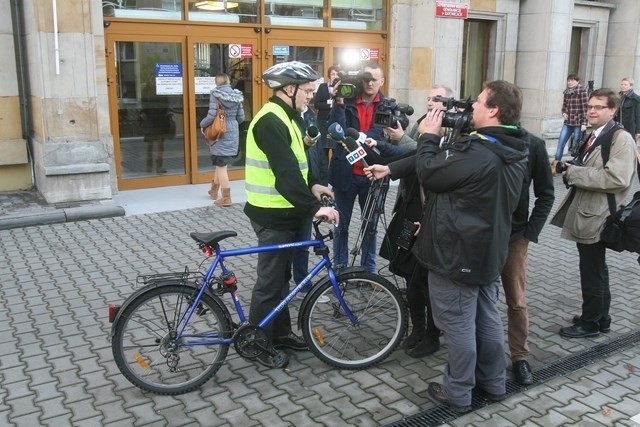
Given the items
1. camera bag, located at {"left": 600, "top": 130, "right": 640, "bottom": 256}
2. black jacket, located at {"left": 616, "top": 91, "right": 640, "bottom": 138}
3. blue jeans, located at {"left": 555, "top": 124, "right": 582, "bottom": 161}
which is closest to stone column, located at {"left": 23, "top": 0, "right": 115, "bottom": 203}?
camera bag, located at {"left": 600, "top": 130, "right": 640, "bottom": 256}

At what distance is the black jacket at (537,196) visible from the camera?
4008 mm

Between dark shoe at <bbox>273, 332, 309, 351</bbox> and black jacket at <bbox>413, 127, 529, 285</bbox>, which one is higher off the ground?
black jacket at <bbox>413, 127, 529, 285</bbox>

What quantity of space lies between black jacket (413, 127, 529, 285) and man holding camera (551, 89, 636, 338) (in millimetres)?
1271

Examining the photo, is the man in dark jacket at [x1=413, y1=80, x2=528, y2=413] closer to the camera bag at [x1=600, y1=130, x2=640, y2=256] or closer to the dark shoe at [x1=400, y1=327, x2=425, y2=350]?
the dark shoe at [x1=400, y1=327, x2=425, y2=350]

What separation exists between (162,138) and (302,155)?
6.11m

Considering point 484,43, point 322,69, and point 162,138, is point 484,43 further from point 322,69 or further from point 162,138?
point 162,138

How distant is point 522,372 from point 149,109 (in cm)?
701

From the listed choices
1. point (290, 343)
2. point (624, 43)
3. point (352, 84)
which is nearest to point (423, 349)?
point (290, 343)

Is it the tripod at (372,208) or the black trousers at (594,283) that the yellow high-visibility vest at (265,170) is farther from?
the black trousers at (594,283)

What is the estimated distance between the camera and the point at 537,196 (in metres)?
4.14

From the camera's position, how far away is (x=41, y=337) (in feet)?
15.4

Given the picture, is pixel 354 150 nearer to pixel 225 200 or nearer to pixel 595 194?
pixel 595 194

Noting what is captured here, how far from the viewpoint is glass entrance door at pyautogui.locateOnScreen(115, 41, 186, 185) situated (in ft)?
29.9

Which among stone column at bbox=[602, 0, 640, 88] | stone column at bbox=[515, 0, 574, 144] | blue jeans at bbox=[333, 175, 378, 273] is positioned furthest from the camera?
stone column at bbox=[602, 0, 640, 88]
